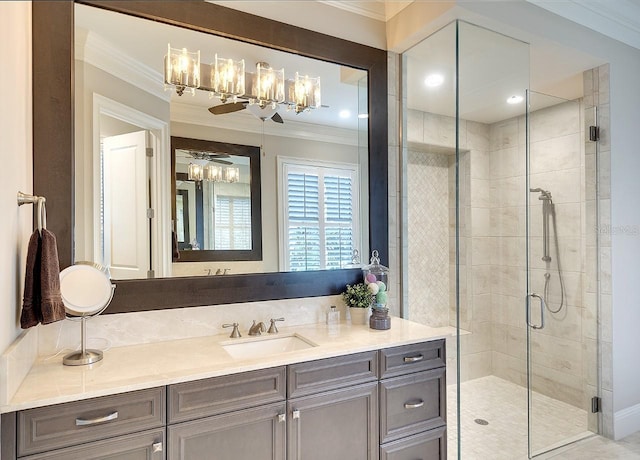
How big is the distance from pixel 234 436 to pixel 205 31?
196cm

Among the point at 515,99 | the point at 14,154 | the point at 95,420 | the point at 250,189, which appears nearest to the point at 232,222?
the point at 250,189

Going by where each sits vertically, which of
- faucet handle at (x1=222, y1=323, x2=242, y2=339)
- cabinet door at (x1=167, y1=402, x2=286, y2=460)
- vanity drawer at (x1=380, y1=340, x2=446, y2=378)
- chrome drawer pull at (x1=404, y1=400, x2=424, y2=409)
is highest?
faucet handle at (x1=222, y1=323, x2=242, y2=339)

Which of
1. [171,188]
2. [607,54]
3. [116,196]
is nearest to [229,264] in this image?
[171,188]

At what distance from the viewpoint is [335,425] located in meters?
1.76

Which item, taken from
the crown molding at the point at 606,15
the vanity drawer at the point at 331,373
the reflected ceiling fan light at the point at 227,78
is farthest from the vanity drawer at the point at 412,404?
the crown molding at the point at 606,15

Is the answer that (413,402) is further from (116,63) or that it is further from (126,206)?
(116,63)

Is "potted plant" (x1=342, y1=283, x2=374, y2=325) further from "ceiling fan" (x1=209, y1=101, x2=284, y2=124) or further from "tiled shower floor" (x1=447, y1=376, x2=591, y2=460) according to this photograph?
"ceiling fan" (x1=209, y1=101, x2=284, y2=124)

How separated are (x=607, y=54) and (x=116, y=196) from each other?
342 cm

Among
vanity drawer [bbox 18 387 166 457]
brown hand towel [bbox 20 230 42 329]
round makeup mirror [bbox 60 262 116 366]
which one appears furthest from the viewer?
round makeup mirror [bbox 60 262 116 366]

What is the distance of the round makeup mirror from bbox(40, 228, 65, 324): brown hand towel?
0.13 metres

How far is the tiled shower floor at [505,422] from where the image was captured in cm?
259

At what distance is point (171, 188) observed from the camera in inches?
79.1

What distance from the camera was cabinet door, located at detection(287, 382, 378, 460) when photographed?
1667 mm

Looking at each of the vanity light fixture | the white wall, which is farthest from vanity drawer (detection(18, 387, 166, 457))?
the vanity light fixture
